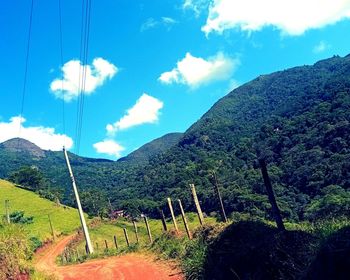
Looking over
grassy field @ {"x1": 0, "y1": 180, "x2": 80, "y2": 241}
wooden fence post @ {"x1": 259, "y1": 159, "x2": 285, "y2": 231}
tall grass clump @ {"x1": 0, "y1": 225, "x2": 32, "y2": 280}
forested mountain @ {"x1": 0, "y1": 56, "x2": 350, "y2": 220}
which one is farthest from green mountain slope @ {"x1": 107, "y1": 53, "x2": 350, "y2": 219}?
wooden fence post @ {"x1": 259, "y1": 159, "x2": 285, "y2": 231}

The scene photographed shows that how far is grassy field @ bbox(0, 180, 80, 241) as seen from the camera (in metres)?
83.9

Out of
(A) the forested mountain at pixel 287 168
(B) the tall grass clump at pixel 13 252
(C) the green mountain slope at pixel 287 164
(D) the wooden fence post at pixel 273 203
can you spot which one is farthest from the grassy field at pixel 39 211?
(D) the wooden fence post at pixel 273 203

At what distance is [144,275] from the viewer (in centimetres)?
1647

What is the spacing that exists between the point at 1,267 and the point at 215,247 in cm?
678

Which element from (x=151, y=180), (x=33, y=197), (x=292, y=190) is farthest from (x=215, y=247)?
(x=151, y=180)

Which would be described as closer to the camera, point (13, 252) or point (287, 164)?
point (13, 252)

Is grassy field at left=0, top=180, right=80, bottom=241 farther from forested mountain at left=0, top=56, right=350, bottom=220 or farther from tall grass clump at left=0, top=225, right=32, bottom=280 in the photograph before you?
tall grass clump at left=0, top=225, right=32, bottom=280

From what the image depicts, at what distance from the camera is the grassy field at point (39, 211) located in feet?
275

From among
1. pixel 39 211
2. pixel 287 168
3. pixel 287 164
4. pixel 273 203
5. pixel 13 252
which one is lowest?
pixel 273 203

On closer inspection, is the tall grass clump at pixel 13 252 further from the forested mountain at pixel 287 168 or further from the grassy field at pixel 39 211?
the grassy field at pixel 39 211

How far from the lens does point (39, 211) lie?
97625mm

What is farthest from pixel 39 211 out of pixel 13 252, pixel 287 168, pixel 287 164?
pixel 13 252

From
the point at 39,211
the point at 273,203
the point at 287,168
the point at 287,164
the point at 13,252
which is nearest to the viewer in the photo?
the point at 273,203

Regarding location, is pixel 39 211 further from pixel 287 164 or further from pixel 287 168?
pixel 287 164
